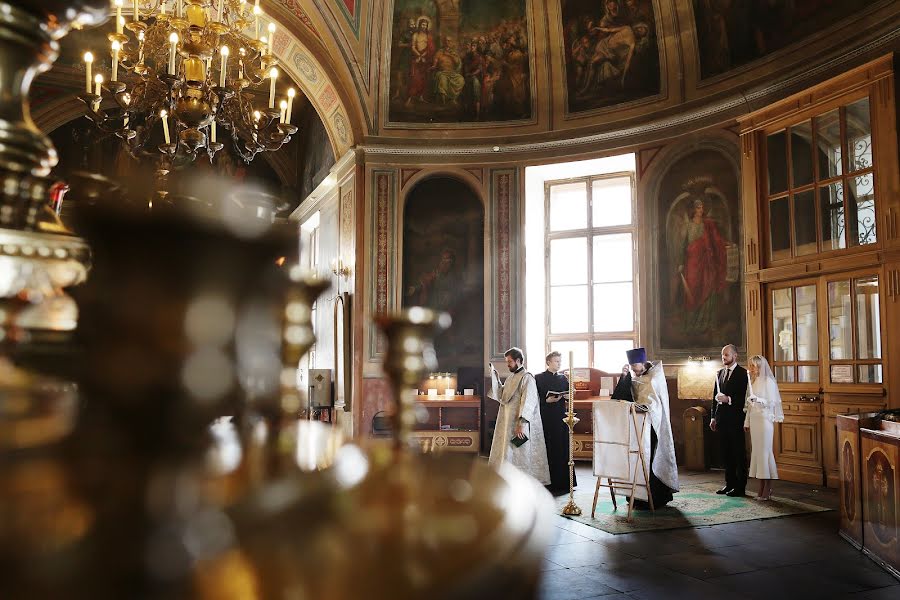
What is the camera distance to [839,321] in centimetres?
936

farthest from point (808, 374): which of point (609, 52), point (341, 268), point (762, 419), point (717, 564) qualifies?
point (341, 268)

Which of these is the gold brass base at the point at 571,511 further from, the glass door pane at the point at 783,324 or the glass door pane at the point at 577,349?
the glass door pane at the point at 577,349

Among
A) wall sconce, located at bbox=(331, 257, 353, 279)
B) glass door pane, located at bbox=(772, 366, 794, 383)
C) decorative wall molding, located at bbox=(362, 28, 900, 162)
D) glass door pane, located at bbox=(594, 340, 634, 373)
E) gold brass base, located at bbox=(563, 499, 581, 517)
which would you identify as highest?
decorative wall molding, located at bbox=(362, 28, 900, 162)

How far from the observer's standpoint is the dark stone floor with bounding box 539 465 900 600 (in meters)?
4.77

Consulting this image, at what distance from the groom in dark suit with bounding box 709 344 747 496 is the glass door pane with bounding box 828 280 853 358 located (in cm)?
146

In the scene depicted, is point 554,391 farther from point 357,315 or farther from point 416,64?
point 416,64

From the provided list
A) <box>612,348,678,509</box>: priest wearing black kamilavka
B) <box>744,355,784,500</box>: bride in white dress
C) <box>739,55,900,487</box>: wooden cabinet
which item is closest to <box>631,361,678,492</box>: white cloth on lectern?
<box>612,348,678,509</box>: priest wearing black kamilavka

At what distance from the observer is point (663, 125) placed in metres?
12.2

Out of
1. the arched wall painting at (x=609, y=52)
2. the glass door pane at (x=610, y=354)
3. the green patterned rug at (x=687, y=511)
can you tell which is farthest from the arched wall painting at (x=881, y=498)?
the arched wall painting at (x=609, y=52)

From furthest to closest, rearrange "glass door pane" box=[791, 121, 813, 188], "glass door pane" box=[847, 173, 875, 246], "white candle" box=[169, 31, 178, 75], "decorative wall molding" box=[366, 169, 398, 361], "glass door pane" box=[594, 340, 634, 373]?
"decorative wall molding" box=[366, 169, 398, 361]
"glass door pane" box=[594, 340, 634, 373]
"glass door pane" box=[791, 121, 813, 188]
"glass door pane" box=[847, 173, 875, 246]
"white candle" box=[169, 31, 178, 75]

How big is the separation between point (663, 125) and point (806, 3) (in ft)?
9.33

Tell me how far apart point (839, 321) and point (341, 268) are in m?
8.78

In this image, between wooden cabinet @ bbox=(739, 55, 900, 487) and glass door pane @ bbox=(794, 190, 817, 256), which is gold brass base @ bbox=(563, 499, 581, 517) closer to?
wooden cabinet @ bbox=(739, 55, 900, 487)

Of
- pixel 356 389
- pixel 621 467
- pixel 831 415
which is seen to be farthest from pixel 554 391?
pixel 356 389
